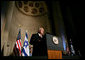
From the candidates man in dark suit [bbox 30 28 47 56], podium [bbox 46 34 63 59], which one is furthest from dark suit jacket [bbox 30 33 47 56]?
podium [bbox 46 34 63 59]

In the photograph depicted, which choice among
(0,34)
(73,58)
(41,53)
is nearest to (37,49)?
(41,53)

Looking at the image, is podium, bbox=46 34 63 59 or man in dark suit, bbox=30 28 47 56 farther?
man in dark suit, bbox=30 28 47 56

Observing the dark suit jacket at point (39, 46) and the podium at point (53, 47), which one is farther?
the dark suit jacket at point (39, 46)

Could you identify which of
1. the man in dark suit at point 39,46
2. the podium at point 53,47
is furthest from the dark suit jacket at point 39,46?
the podium at point 53,47

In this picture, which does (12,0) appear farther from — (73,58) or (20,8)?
(73,58)

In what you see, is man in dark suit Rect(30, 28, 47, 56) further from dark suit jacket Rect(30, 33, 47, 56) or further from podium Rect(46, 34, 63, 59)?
podium Rect(46, 34, 63, 59)

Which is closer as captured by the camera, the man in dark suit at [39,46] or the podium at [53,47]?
the podium at [53,47]

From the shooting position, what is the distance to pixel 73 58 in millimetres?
2717

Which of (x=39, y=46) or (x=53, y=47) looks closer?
(x=53, y=47)

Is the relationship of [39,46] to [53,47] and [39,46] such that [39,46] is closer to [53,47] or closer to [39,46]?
[39,46]

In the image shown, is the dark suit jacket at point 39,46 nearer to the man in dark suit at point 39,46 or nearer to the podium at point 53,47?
the man in dark suit at point 39,46

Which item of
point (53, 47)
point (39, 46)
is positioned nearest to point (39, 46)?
point (39, 46)

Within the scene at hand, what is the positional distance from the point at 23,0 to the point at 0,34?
4.62 meters

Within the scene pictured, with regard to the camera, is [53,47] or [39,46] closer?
[53,47]
